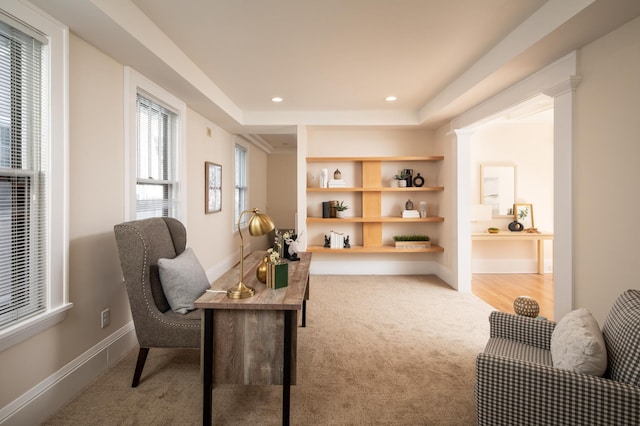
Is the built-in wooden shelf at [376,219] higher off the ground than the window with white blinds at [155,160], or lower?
lower

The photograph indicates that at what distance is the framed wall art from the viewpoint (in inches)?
178

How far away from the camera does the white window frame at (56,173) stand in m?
1.89

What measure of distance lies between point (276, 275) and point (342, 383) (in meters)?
0.93

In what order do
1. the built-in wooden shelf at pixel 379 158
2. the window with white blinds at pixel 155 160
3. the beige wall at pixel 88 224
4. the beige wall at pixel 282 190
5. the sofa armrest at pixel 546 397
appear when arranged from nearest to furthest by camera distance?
1. the sofa armrest at pixel 546 397
2. the beige wall at pixel 88 224
3. the window with white blinds at pixel 155 160
4. the built-in wooden shelf at pixel 379 158
5. the beige wall at pixel 282 190

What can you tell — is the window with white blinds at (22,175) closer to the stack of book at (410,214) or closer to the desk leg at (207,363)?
the desk leg at (207,363)

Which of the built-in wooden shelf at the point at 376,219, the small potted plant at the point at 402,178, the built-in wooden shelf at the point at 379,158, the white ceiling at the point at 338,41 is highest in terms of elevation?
the white ceiling at the point at 338,41

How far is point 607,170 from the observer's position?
2197 mm

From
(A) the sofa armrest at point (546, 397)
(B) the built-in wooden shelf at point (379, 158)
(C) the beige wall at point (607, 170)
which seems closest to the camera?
(A) the sofa armrest at point (546, 397)

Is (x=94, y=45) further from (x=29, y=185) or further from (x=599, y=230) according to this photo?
(x=599, y=230)

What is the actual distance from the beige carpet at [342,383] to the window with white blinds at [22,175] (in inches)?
29.9

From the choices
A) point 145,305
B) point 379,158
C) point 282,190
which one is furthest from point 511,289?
point 282,190

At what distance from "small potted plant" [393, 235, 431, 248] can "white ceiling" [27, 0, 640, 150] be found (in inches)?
78.6

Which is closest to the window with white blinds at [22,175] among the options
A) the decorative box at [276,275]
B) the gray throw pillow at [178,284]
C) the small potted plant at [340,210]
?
the gray throw pillow at [178,284]

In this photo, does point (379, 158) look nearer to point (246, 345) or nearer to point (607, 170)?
point (607, 170)
